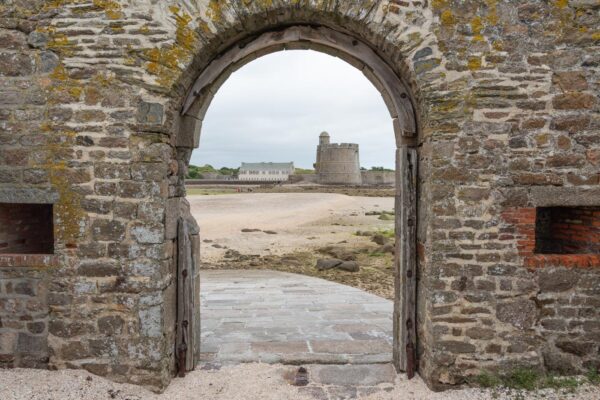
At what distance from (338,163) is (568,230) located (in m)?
35.8

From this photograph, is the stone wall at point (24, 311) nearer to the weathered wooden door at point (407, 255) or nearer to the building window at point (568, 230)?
the weathered wooden door at point (407, 255)

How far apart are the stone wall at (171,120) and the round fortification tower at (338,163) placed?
118ft

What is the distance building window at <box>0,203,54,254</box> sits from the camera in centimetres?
471

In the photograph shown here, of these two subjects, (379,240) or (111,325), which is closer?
(111,325)

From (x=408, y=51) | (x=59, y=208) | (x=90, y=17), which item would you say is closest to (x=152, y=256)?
(x=59, y=208)

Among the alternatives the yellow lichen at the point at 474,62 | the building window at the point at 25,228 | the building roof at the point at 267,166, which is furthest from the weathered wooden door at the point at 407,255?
the building roof at the point at 267,166

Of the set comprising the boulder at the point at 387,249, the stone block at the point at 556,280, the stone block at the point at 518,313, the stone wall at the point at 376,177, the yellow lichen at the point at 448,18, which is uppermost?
the yellow lichen at the point at 448,18

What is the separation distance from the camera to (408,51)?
4.04 metres

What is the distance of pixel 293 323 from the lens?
6199 millimetres

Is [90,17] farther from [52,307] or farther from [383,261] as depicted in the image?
[383,261]

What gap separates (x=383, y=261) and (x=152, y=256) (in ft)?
25.4

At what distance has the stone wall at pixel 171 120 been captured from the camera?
4.01 meters

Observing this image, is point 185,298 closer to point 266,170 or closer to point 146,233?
point 146,233

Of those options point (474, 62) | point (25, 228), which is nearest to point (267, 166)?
point (25, 228)
